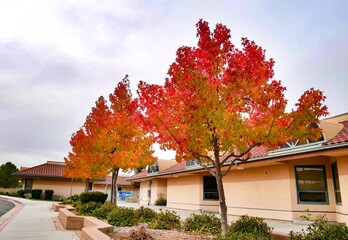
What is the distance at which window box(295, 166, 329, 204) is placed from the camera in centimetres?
1430

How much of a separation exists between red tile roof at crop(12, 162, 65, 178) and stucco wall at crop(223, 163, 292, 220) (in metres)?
31.7

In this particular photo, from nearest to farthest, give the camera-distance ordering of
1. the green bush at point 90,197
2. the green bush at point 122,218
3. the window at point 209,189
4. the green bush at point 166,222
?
the green bush at point 166,222 < the green bush at point 122,218 < the green bush at point 90,197 < the window at point 209,189

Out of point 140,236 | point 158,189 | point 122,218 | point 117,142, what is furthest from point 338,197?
point 158,189

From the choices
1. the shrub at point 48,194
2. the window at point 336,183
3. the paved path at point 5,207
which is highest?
the window at point 336,183

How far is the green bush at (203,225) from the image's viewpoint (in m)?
9.62

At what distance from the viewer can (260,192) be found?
1681cm

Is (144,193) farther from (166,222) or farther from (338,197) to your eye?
(166,222)

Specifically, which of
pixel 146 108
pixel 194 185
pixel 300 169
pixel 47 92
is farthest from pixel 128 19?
pixel 194 185

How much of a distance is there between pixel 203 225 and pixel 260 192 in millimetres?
8174

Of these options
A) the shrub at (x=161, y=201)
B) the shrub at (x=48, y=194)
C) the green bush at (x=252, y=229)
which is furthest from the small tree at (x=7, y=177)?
the green bush at (x=252, y=229)

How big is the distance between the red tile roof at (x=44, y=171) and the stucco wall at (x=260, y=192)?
3173 centimetres

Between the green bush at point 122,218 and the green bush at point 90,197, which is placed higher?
the green bush at point 90,197

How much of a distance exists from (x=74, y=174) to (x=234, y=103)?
20.3 metres

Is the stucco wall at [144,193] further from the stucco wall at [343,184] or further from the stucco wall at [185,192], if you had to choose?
the stucco wall at [343,184]
